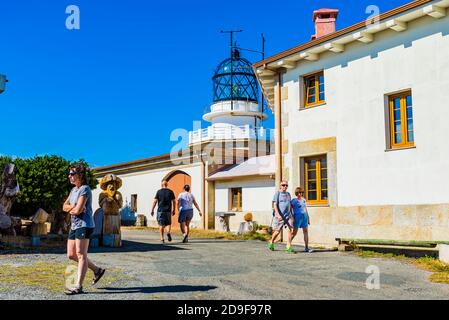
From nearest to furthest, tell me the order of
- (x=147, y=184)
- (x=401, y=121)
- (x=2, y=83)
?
1. (x=2, y=83)
2. (x=401, y=121)
3. (x=147, y=184)

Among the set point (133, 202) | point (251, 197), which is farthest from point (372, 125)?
point (133, 202)

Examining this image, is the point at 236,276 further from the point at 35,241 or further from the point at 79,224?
the point at 35,241

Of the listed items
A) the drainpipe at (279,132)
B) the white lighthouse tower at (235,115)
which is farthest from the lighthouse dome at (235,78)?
the drainpipe at (279,132)

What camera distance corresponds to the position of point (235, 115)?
26.5 metres

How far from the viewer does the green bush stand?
1288cm

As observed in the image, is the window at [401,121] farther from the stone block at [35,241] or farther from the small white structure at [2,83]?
the small white structure at [2,83]

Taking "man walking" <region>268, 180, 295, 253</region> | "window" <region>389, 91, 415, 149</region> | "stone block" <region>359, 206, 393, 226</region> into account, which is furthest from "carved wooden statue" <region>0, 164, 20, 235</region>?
"window" <region>389, 91, 415, 149</region>

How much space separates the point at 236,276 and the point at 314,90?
26.3 feet

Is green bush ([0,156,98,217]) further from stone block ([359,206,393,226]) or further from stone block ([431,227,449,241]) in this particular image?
stone block ([431,227,449,241])

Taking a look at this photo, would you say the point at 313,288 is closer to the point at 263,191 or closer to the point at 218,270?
the point at 218,270

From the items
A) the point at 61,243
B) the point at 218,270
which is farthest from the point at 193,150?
the point at 218,270

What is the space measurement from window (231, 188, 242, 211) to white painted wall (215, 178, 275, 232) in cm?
19

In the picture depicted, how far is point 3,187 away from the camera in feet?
34.0

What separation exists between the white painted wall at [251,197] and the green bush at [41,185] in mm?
8285
